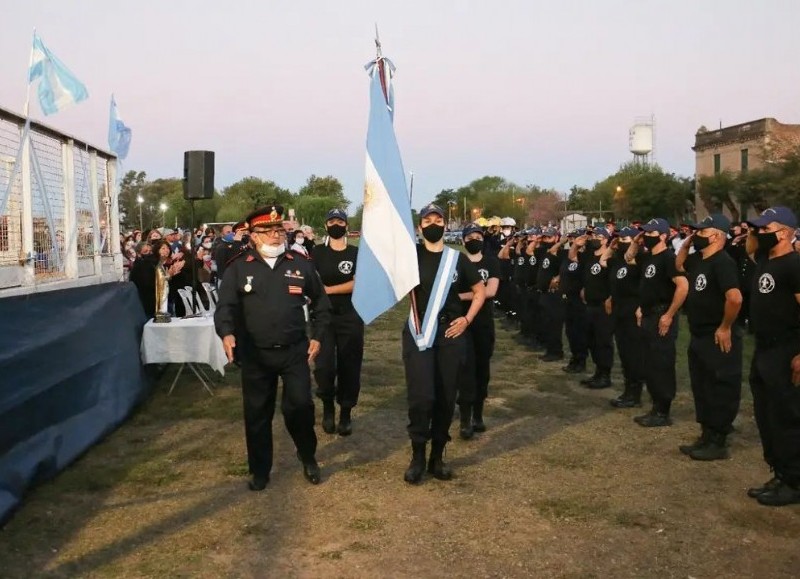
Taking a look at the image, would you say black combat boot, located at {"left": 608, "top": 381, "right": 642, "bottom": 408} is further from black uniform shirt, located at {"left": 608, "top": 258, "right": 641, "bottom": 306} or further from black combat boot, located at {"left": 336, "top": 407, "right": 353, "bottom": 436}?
black combat boot, located at {"left": 336, "top": 407, "right": 353, "bottom": 436}

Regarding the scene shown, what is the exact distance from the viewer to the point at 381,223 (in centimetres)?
535

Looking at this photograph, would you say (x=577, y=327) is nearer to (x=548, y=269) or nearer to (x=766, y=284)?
(x=548, y=269)

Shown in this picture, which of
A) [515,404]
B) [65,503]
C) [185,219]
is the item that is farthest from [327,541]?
[185,219]

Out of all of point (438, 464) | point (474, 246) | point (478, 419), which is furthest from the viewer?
point (474, 246)

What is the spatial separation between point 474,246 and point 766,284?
9.40 feet

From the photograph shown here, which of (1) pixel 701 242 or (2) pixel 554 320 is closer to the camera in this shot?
(1) pixel 701 242

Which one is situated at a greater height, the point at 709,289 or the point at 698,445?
the point at 709,289

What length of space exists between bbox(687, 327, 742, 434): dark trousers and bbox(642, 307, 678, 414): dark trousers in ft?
2.69

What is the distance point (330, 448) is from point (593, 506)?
234 centimetres

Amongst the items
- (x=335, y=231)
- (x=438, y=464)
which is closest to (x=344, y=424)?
(x=438, y=464)

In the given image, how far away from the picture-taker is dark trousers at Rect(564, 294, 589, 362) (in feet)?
31.2

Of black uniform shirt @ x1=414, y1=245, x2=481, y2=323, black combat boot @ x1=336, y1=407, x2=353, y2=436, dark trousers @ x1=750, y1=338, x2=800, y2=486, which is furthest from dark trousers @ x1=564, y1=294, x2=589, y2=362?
dark trousers @ x1=750, y1=338, x2=800, y2=486

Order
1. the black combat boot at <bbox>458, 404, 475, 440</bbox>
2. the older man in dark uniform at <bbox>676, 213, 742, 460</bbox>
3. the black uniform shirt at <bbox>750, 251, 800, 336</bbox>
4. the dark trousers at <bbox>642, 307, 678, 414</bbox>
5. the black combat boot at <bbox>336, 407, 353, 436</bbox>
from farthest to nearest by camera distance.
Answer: the dark trousers at <bbox>642, 307, 678, 414</bbox> → the black combat boot at <bbox>336, 407, 353, 436</bbox> → the black combat boot at <bbox>458, 404, 475, 440</bbox> → the older man in dark uniform at <bbox>676, 213, 742, 460</bbox> → the black uniform shirt at <bbox>750, 251, 800, 336</bbox>

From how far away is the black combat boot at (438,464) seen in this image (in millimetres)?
5504
